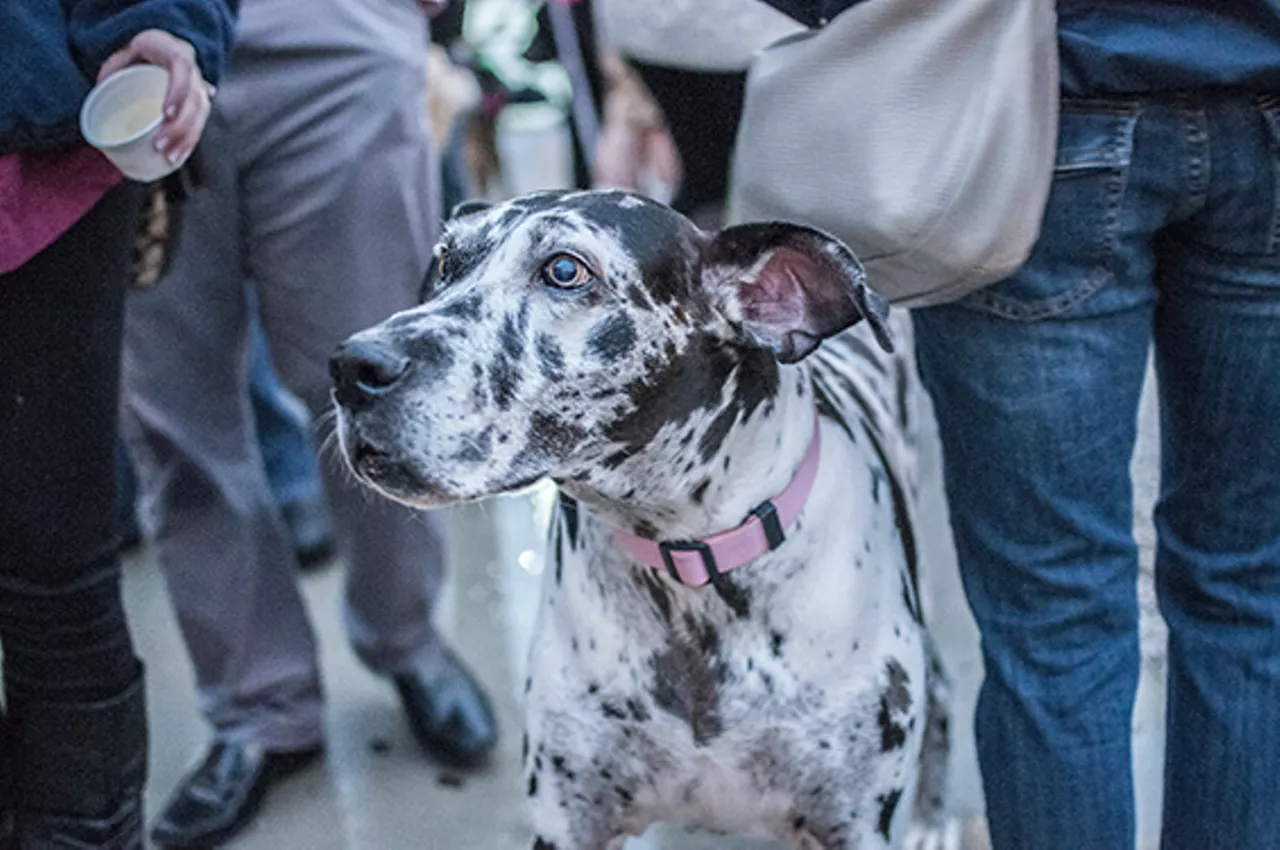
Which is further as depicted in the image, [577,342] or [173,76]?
[173,76]

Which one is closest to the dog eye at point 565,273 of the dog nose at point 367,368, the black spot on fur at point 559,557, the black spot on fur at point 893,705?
the dog nose at point 367,368

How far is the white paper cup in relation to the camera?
197cm

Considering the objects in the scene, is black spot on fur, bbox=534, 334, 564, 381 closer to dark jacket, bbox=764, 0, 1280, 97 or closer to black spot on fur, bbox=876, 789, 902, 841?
dark jacket, bbox=764, 0, 1280, 97

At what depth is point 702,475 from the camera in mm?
1967

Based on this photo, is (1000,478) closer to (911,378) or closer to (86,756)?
(911,378)

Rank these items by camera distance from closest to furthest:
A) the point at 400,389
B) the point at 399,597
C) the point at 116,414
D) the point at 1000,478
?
1. the point at 400,389
2. the point at 1000,478
3. the point at 116,414
4. the point at 399,597

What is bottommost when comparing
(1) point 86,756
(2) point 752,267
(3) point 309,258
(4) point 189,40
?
(1) point 86,756

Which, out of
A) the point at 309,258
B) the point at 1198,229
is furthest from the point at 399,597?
the point at 1198,229

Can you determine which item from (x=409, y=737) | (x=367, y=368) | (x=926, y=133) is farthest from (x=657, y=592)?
(x=409, y=737)

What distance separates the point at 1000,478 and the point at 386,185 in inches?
54.1

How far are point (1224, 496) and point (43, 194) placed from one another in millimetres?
1517

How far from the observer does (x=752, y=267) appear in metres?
1.96

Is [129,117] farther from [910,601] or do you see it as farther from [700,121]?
[700,121]

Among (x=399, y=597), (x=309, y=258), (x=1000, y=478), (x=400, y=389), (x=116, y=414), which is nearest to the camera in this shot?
(x=400, y=389)
